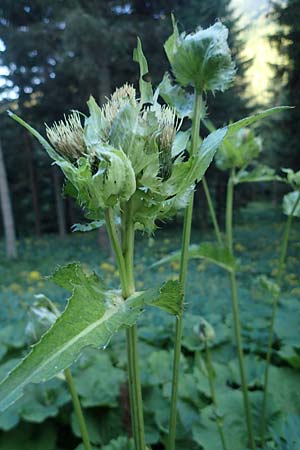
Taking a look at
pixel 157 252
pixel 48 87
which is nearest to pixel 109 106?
pixel 157 252

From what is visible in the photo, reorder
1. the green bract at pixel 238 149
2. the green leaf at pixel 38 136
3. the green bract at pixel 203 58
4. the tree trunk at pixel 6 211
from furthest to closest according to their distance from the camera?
the tree trunk at pixel 6 211 → the green bract at pixel 238 149 → the green bract at pixel 203 58 → the green leaf at pixel 38 136

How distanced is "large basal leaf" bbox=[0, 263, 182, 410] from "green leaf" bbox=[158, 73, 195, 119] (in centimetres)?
37

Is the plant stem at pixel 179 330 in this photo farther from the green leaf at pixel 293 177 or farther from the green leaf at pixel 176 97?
the green leaf at pixel 293 177

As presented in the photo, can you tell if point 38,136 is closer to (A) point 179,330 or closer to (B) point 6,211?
(A) point 179,330

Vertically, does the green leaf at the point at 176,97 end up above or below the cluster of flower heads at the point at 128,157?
above

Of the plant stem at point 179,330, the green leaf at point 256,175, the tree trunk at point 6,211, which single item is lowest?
the tree trunk at point 6,211

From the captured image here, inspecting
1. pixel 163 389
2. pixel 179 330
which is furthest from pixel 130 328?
pixel 163 389

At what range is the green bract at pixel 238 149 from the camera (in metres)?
1.24

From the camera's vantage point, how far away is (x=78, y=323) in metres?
0.49

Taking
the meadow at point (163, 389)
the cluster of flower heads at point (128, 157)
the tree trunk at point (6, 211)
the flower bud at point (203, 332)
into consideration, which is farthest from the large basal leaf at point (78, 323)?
the tree trunk at point (6, 211)

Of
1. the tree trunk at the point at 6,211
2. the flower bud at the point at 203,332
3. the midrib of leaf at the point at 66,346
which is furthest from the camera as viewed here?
the tree trunk at the point at 6,211

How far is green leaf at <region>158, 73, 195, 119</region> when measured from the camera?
751mm

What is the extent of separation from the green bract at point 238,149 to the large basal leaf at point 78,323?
2.59 feet

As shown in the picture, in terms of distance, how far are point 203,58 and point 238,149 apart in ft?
2.00
